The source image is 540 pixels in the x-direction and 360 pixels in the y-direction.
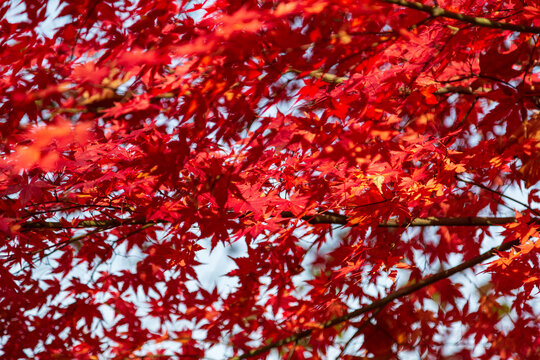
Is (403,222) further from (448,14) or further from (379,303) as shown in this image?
(448,14)

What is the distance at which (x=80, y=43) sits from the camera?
279 centimetres

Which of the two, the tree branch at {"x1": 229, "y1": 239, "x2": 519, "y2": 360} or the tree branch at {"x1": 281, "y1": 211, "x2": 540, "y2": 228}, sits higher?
the tree branch at {"x1": 281, "y1": 211, "x2": 540, "y2": 228}

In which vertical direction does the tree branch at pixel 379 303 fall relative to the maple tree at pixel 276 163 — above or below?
below

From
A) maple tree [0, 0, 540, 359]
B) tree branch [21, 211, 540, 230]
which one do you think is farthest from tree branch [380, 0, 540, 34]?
tree branch [21, 211, 540, 230]

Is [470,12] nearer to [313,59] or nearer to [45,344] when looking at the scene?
[313,59]

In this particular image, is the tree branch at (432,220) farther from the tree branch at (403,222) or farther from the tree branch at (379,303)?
the tree branch at (379,303)

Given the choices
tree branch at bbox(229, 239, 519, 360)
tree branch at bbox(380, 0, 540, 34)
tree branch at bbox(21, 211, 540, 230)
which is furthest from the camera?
tree branch at bbox(21, 211, 540, 230)

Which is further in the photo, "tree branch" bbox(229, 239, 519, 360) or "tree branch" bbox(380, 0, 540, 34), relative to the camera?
"tree branch" bbox(229, 239, 519, 360)

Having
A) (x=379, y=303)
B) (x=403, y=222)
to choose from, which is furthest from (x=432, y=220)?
(x=379, y=303)

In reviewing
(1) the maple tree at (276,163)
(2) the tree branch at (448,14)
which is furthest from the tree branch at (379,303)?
(2) the tree branch at (448,14)

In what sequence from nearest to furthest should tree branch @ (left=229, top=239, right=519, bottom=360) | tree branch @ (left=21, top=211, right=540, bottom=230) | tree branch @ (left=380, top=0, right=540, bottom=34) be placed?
1. tree branch @ (left=380, top=0, right=540, bottom=34)
2. tree branch @ (left=229, top=239, right=519, bottom=360)
3. tree branch @ (left=21, top=211, right=540, bottom=230)

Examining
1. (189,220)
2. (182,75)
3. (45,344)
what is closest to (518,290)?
(189,220)

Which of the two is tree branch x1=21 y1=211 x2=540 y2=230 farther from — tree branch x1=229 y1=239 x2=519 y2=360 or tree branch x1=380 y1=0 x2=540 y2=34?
tree branch x1=380 y1=0 x2=540 y2=34

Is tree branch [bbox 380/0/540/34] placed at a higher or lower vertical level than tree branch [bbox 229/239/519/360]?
higher
